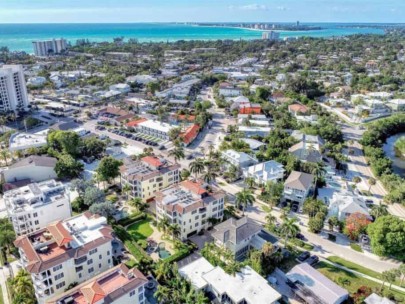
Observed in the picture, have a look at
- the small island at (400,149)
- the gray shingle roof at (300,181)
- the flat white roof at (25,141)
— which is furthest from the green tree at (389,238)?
the flat white roof at (25,141)

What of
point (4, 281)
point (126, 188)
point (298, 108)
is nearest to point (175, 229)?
point (126, 188)

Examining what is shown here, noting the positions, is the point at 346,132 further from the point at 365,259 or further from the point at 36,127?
the point at 36,127

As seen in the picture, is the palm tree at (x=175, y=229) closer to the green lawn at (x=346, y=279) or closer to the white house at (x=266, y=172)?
the green lawn at (x=346, y=279)

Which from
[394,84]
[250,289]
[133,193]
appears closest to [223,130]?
[133,193]

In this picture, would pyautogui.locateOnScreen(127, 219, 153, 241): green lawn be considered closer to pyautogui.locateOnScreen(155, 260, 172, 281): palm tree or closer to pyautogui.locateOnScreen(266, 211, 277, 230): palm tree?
pyautogui.locateOnScreen(155, 260, 172, 281): palm tree

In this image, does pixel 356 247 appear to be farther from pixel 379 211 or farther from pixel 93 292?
pixel 93 292

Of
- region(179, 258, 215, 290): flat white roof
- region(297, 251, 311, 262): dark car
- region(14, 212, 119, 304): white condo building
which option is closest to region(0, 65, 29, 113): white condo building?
region(14, 212, 119, 304): white condo building
